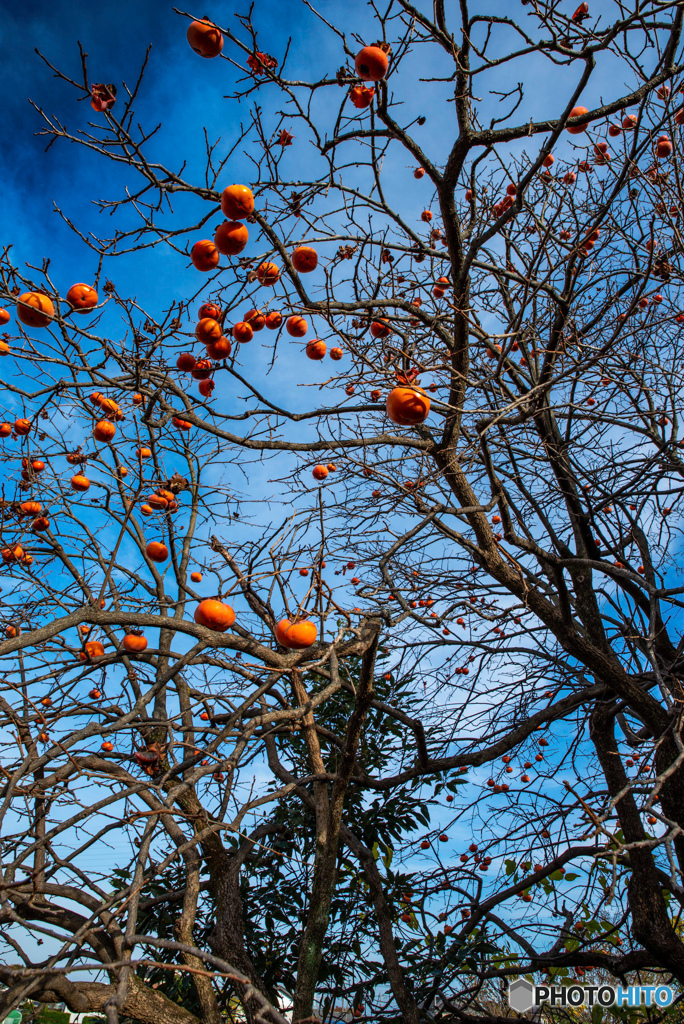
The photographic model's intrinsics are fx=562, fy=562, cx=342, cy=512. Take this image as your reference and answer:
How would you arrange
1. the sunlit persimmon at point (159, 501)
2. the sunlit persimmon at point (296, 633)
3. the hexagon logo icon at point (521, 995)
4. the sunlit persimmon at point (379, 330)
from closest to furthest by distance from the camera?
1. the sunlit persimmon at point (296, 633)
2. the sunlit persimmon at point (379, 330)
3. the sunlit persimmon at point (159, 501)
4. the hexagon logo icon at point (521, 995)

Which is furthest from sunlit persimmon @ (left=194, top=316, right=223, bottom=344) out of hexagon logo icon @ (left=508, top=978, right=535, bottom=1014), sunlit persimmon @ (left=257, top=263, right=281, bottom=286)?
hexagon logo icon @ (left=508, top=978, right=535, bottom=1014)

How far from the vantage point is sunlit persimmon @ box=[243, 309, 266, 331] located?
3.04 metres

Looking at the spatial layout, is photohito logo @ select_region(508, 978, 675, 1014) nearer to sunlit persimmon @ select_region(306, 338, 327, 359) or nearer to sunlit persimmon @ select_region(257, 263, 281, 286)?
sunlit persimmon @ select_region(306, 338, 327, 359)

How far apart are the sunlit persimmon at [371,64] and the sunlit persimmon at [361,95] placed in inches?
12.0

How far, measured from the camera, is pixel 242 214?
2469 mm

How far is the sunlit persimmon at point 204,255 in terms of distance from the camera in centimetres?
271

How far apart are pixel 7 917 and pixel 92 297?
3070 millimetres

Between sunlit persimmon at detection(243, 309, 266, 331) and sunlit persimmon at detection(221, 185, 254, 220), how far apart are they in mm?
615

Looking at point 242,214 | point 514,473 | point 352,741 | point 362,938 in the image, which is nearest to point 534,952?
point 362,938

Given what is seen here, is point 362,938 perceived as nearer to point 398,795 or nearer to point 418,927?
point 418,927

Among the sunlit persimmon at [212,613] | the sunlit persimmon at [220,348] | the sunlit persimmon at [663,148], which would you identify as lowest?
the sunlit persimmon at [212,613]

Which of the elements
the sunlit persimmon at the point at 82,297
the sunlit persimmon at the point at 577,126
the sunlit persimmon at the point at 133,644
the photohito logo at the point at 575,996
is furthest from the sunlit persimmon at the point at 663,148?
the photohito logo at the point at 575,996

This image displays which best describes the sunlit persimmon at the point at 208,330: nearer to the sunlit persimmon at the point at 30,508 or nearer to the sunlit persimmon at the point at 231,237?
the sunlit persimmon at the point at 231,237

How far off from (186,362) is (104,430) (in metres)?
0.88
